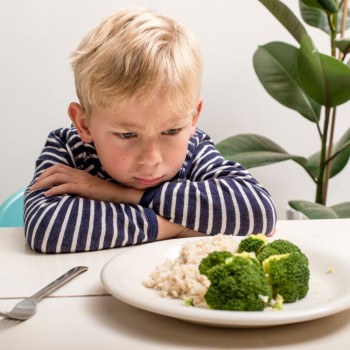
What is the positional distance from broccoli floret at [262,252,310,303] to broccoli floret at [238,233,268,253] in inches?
3.2

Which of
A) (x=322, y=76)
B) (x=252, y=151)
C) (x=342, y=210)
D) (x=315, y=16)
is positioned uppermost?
(x=315, y=16)

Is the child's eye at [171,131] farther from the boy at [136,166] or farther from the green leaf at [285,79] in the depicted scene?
the green leaf at [285,79]

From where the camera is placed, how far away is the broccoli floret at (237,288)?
0.62 m

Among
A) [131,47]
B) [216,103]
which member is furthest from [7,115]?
[131,47]

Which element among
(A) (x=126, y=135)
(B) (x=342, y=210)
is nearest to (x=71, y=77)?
(B) (x=342, y=210)

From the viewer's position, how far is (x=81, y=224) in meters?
0.99

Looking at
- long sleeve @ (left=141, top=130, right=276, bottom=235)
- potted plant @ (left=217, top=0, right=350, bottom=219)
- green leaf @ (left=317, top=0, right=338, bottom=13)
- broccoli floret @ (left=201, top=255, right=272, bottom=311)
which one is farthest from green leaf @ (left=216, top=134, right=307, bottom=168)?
broccoli floret @ (left=201, top=255, right=272, bottom=311)

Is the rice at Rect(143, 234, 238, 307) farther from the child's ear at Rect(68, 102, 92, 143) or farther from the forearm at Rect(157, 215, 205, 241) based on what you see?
the child's ear at Rect(68, 102, 92, 143)

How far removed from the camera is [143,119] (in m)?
0.97

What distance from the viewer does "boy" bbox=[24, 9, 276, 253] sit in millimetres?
976

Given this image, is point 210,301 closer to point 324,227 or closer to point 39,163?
point 324,227

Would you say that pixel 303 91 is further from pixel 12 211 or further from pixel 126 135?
pixel 126 135

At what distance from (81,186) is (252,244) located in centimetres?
41

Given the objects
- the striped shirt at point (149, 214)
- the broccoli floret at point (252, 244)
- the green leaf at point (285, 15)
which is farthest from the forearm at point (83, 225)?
the green leaf at point (285, 15)
